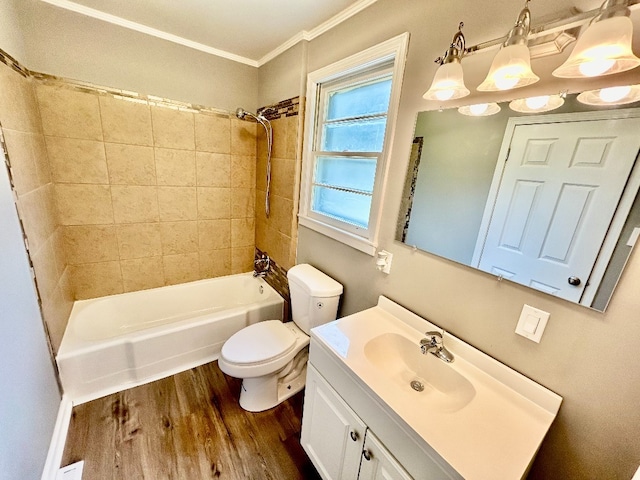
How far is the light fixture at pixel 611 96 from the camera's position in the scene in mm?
662

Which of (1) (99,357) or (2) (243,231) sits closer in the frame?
(1) (99,357)

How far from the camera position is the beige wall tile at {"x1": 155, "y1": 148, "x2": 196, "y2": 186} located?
210cm

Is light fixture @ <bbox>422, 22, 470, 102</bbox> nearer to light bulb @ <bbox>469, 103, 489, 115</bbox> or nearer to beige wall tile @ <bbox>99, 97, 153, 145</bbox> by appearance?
light bulb @ <bbox>469, 103, 489, 115</bbox>

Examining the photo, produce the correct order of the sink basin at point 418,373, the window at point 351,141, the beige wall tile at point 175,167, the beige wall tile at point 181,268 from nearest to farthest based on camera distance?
the sink basin at point 418,373
the window at point 351,141
the beige wall tile at point 175,167
the beige wall tile at point 181,268

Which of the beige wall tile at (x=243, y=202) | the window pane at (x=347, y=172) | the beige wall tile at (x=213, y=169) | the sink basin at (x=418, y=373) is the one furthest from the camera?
the beige wall tile at (x=243, y=202)

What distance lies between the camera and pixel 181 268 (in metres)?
2.43

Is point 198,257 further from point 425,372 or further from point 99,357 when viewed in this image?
point 425,372

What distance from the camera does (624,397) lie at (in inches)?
28.8

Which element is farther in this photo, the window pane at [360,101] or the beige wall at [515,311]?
the window pane at [360,101]

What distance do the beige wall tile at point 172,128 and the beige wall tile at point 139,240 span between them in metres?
0.69

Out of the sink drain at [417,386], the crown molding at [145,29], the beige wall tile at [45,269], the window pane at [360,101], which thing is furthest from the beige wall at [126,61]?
the sink drain at [417,386]

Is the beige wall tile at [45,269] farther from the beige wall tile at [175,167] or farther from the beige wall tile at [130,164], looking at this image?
the beige wall tile at [175,167]

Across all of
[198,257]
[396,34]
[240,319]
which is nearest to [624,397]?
[396,34]

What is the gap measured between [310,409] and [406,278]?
0.79m
